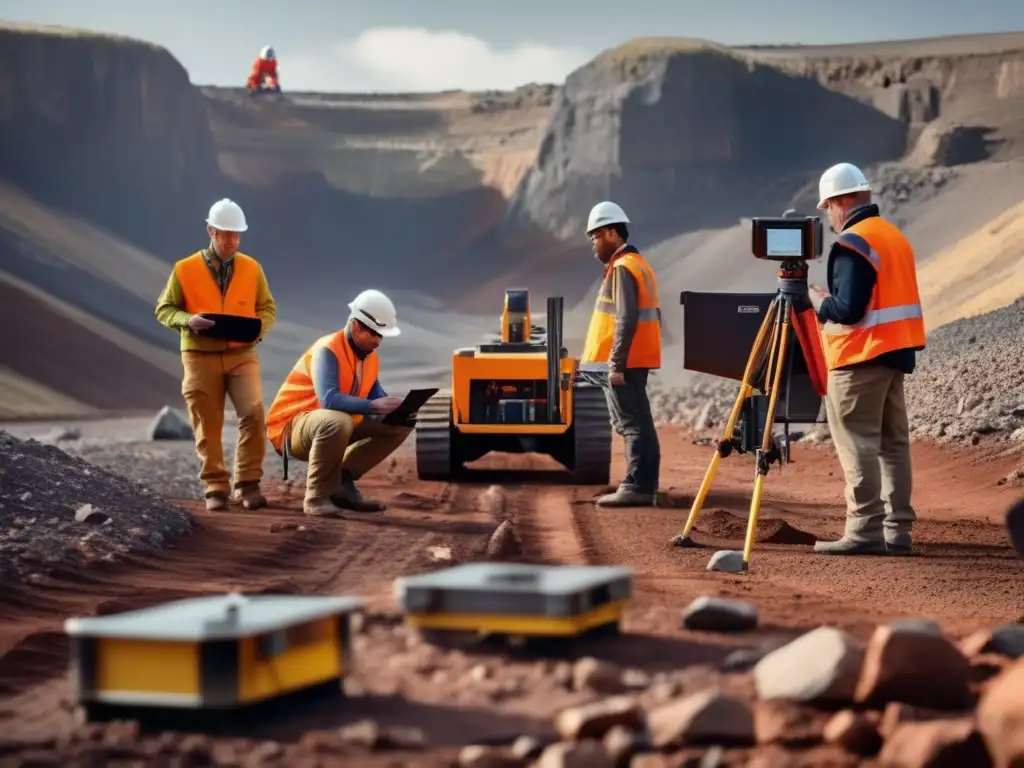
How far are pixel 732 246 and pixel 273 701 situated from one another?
39090 millimetres

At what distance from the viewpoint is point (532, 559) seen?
812 cm

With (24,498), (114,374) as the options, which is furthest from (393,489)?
(114,374)

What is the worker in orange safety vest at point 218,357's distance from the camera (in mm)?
10281

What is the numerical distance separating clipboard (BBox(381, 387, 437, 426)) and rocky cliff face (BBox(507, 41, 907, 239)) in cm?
3852

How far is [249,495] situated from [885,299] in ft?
15.3

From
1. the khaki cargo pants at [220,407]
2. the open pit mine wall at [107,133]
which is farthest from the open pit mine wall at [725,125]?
the khaki cargo pants at [220,407]

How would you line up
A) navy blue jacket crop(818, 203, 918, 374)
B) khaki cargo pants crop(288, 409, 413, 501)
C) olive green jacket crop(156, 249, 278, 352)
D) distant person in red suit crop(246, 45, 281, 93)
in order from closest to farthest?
navy blue jacket crop(818, 203, 918, 374) → khaki cargo pants crop(288, 409, 413, 501) → olive green jacket crop(156, 249, 278, 352) → distant person in red suit crop(246, 45, 281, 93)

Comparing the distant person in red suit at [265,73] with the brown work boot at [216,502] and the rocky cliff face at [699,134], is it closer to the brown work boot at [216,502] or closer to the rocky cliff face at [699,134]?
the rocky cliff face at [699,134]

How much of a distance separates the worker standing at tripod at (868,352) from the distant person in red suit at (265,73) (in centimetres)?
5094

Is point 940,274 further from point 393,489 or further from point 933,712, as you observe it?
point 933,712

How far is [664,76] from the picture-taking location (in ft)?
160

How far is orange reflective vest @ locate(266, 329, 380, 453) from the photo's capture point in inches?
390

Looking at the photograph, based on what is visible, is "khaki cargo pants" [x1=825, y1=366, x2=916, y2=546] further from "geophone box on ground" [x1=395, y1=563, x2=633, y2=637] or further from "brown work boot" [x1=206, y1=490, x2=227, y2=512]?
"brown work boot" [x1=206, y1=490, x2=227, y2=512]

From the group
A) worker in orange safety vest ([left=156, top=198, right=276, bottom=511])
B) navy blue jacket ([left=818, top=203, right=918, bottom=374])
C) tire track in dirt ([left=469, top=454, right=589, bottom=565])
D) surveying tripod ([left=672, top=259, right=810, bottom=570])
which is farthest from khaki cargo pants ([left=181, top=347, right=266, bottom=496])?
navy blue jacket ([left=818, top=203, right=918, bottom=374])
